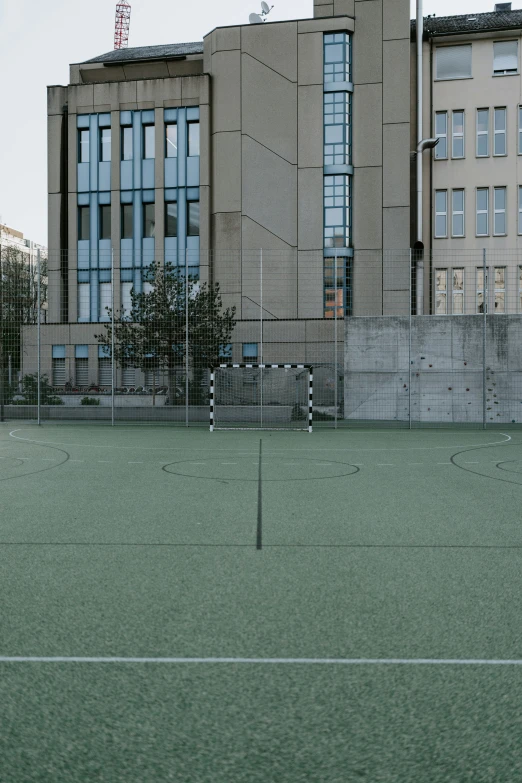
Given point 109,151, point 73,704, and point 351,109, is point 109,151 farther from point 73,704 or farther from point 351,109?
point 73,704

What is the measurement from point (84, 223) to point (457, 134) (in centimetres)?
1688

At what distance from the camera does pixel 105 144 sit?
34.1m

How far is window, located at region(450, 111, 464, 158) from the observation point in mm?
35281

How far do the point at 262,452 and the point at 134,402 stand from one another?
7813 mm

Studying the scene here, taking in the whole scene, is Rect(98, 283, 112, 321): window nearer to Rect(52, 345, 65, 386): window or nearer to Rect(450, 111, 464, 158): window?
Rect(52, 345, 65, 386): window

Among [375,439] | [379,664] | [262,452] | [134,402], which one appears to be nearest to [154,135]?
[134,402]

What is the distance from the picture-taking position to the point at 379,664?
324 centimetres

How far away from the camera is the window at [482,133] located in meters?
35.2

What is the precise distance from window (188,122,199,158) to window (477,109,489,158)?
1242 cm

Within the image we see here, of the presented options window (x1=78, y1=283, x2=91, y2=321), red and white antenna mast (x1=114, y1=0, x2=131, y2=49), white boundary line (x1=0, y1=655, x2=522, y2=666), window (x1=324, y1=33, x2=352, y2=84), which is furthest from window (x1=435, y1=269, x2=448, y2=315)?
red and white antenna mast (x1=114, y1=0, x2=131, y2=49)

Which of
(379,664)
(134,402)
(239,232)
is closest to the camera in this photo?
(379,664)

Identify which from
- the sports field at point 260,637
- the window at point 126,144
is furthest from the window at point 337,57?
the sports field at point 260,637

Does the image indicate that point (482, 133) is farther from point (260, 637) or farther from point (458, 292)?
point (260, 637)

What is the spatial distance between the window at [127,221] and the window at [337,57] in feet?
31.9
